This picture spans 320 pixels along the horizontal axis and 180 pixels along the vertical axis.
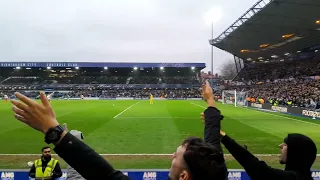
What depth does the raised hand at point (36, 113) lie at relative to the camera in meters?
1.85

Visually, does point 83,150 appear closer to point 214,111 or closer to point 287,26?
point 214,111

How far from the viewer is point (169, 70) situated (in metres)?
103


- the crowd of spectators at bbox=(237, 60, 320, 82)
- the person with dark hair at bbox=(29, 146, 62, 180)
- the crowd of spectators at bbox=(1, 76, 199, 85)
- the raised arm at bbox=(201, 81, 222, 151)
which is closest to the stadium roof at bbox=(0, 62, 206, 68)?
the crowd of spectators at bbox=(1, 76, 199, 85)

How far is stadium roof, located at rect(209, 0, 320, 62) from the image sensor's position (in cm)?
3381

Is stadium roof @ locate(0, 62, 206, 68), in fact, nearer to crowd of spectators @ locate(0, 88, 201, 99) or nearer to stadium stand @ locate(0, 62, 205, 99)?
stadium stand @ locate(0, 62, 205, 99)

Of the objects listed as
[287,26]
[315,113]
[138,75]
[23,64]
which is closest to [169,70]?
[138,75]

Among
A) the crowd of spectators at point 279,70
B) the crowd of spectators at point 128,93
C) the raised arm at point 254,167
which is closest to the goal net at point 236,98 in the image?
the crowd of spectators at point 279,70

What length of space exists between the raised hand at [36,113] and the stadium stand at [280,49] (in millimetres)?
33344

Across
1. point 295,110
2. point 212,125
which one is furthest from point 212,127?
point 295,110

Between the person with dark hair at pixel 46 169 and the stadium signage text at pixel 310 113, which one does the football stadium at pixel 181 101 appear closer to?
the stadium signage text at pixel 310 113

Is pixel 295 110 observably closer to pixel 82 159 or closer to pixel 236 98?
pixel 236 98

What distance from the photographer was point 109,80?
108m

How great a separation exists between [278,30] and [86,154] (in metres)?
46.1

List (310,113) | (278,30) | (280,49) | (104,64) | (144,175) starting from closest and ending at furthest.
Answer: (144,175) < (310,113) < (278,30) < (280,49) < (104,64)
